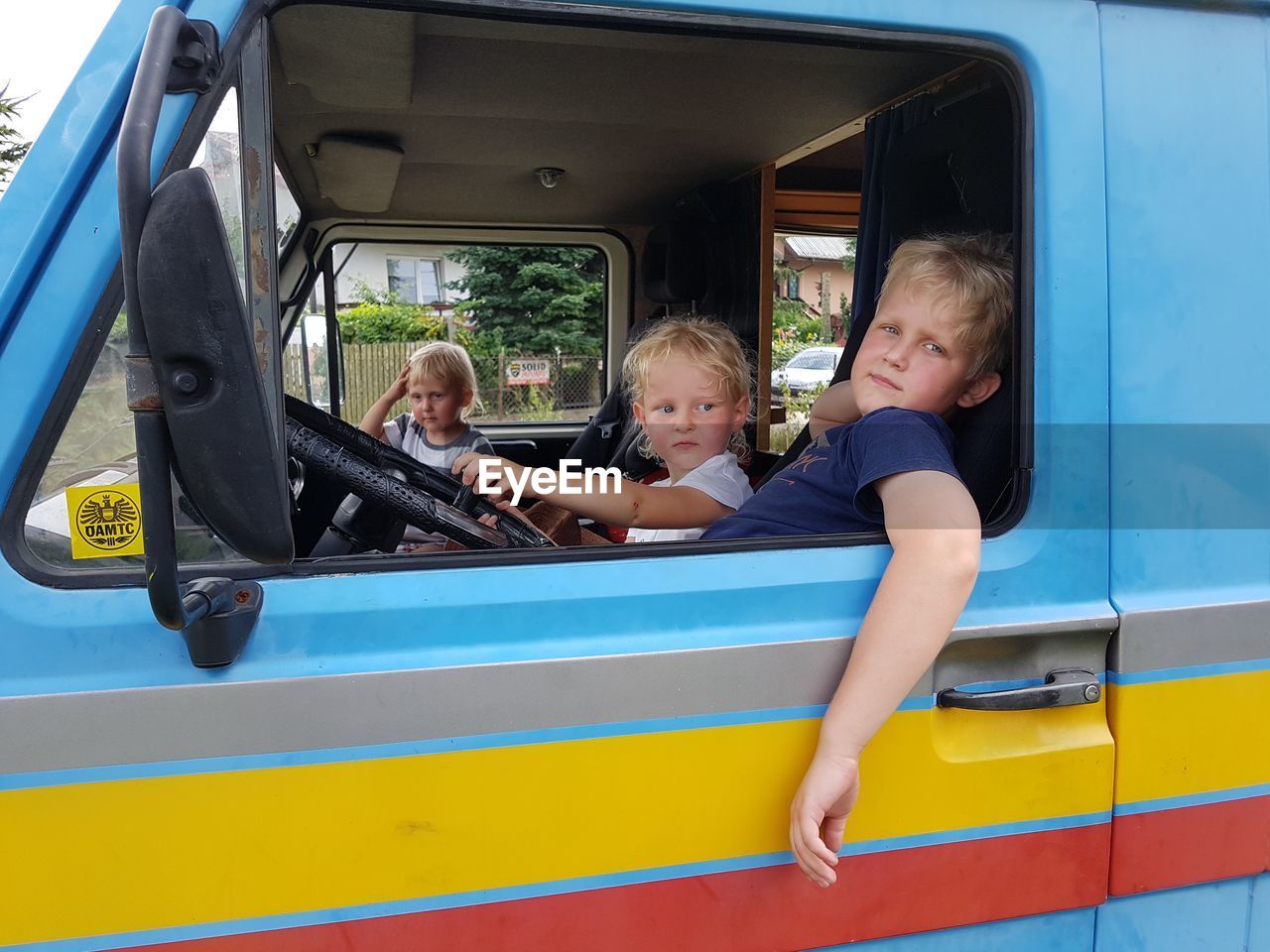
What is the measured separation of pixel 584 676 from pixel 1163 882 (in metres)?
0.83

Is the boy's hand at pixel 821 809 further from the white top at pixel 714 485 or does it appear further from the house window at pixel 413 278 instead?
the house window at pixel 413 278

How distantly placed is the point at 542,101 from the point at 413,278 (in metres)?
1.88

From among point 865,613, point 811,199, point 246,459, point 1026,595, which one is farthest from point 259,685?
point 811,199

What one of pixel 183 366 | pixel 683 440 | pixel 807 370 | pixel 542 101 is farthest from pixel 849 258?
pixel 183 366

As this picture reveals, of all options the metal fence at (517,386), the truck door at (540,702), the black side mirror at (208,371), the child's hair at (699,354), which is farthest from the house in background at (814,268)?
the black side mirror at (208,371)

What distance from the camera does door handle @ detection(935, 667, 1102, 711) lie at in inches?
45.0

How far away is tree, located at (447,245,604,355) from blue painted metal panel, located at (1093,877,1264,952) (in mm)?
2599

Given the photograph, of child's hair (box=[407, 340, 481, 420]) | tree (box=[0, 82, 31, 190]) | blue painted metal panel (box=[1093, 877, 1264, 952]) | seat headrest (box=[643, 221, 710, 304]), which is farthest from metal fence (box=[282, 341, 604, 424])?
blue painted metal panel (box=[1093, 877, 1264, 952])

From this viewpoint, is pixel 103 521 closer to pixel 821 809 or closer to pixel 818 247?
pixel 821 809

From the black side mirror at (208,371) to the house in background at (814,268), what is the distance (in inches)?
78.8

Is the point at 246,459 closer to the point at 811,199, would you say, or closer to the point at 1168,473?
the point at 1168,473

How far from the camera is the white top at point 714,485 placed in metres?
1.80

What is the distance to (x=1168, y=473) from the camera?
3.94 feet

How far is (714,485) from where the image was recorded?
182 cm
